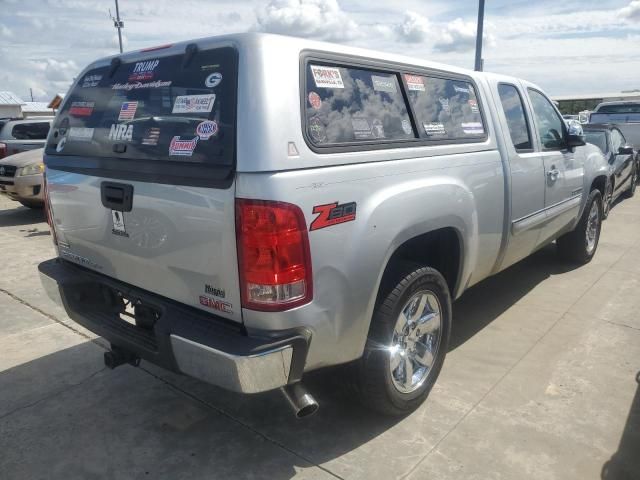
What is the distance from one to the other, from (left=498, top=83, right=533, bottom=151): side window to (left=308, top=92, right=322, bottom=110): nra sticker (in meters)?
2.04

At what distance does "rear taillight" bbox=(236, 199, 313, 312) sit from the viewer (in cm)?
209

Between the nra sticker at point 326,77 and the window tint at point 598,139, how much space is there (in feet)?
23.8

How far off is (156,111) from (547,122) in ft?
11.3

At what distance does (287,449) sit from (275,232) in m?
1.31

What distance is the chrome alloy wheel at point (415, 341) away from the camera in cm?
288

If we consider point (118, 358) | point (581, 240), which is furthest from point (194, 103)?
point (581, 240)

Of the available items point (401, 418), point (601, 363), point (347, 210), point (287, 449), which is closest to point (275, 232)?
point (347, 210)

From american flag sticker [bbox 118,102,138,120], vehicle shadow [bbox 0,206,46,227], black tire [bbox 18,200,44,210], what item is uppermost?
american flag sticker [bbox 118,102,138,120]

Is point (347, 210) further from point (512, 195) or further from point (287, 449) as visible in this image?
point (512, 195)

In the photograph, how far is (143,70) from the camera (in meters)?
2.72

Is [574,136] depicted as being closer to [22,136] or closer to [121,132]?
[121,132]

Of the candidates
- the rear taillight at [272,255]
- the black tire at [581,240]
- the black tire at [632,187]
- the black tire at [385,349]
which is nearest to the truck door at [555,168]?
the black tire at [581,240]

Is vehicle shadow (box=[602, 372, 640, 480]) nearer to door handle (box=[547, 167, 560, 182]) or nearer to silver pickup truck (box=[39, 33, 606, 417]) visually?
silver pickup truck (box=[39, 33, 606, 417])

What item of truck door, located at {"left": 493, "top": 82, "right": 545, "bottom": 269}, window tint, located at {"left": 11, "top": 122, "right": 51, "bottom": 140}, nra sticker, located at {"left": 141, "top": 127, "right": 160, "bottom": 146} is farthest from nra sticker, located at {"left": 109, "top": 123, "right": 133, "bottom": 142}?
window tint, located at {"left": 11, "top": 122, "right": 51, "bottom": 140}
